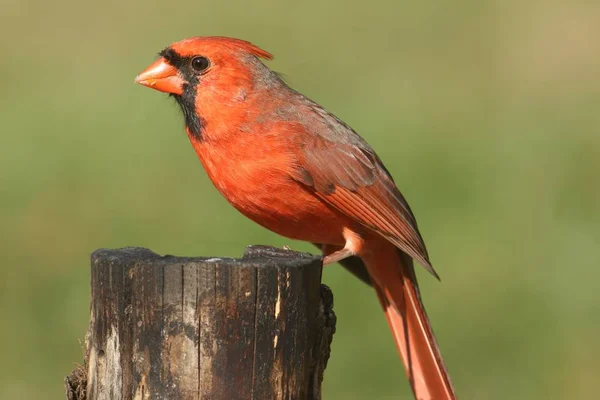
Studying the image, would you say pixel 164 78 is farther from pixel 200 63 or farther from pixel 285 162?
pixel 285 162

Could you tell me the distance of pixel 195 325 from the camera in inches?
128

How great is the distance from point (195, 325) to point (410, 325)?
6.98 ft

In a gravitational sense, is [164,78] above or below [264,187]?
above

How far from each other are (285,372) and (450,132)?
5771mm

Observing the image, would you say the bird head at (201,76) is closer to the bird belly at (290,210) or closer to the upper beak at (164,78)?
the upper beak at (164,78)

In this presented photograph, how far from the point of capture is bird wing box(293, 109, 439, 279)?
4828mm

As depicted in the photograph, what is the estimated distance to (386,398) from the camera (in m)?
6.04

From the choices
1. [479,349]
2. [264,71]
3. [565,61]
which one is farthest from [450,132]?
[264,71]

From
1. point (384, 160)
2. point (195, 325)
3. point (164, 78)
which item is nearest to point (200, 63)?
point (164, 78)

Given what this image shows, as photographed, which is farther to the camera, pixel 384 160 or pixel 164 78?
pixel 384 160

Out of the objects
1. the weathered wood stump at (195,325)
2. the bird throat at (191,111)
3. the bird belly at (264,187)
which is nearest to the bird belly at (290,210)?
the bird belly at (264,187)

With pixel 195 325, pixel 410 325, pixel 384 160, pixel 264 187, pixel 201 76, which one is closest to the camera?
pixel 195 325

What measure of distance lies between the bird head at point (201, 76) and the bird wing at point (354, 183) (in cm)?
36

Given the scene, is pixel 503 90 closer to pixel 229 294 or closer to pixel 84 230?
pixel 84 230
